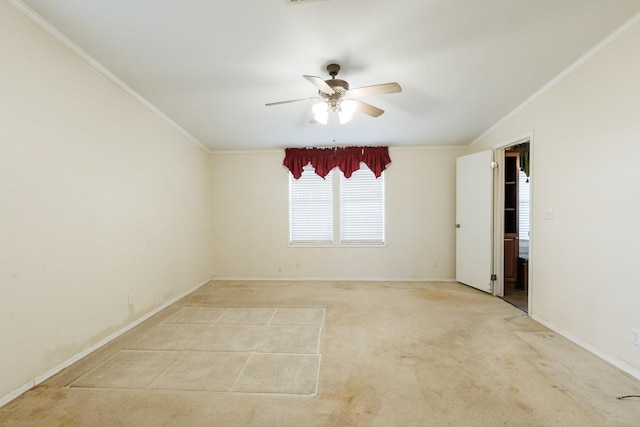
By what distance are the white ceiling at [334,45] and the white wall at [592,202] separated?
0.29 meters

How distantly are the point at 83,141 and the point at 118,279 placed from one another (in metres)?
1.32

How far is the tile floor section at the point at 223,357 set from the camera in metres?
1.85

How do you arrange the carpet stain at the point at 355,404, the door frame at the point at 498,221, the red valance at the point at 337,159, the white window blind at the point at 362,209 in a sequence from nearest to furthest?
the carpet stain at the point at 355,404, the door frame at the point at 498,221, the red valance at the point at 337,159, the white window blind at the point at 362,209

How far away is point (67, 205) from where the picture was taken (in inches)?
82.3

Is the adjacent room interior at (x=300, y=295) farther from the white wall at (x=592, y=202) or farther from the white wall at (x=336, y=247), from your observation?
the white wall at (x=336, y=247)

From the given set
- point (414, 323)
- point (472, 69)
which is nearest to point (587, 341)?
point (414, 323)

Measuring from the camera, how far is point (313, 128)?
377cm

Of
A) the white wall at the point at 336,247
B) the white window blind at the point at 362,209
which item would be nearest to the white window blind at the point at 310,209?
the white wall at the point at 336,247

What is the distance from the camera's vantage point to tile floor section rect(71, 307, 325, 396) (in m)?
1.85

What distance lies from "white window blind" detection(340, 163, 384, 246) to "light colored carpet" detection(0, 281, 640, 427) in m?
1.69

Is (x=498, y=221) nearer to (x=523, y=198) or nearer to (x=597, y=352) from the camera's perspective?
(x=523, y=198)

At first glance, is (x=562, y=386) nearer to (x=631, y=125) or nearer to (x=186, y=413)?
(x=631, y=125)

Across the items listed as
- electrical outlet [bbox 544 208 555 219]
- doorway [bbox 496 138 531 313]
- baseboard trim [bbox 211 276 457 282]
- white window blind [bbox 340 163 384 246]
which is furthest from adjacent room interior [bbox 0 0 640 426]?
white window blind [bbox 340 163 384 246]

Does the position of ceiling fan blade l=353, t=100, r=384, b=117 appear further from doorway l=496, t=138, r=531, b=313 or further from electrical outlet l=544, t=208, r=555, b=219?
doorway l=496, t=138, r=531, b=313
